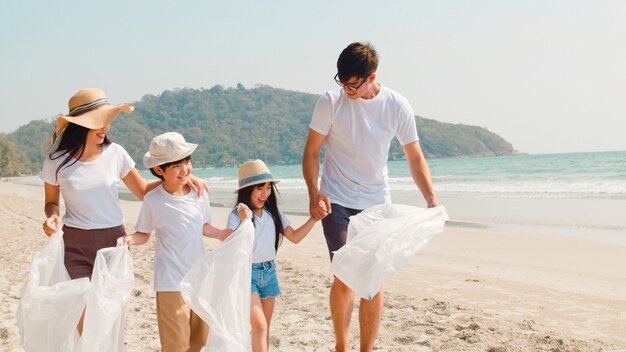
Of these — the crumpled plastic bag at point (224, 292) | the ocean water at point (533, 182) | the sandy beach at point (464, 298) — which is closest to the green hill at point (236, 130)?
the ocean water at point (533, 182)

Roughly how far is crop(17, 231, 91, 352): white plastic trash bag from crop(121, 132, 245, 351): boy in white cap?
31 cm

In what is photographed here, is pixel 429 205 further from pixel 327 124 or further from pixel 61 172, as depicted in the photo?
pixel 61 172

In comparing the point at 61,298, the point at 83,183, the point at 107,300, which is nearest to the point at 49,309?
the point at 61,298

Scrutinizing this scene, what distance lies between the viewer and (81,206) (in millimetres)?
2971

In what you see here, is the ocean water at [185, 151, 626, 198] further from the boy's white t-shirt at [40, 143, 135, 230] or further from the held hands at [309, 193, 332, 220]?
the boy's white t-shirt at [40, 143, 135, 230]

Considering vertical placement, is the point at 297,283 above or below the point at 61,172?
below

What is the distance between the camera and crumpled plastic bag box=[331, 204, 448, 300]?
124 inches

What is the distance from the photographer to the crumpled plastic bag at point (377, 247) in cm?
314

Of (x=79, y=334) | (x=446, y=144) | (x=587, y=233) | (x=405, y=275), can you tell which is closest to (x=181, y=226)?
(x=79, y=334)

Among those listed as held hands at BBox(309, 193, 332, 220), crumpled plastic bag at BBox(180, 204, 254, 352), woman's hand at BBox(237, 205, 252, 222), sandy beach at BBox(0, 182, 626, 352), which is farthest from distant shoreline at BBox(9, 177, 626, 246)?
crumpled plastic bag at BBox(180, 204, 254, 352)

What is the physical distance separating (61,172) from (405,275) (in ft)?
15.0

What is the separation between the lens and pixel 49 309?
113 inches

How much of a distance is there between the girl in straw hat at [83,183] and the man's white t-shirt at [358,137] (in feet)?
2.57

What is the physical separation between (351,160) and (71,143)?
135 centimetres
